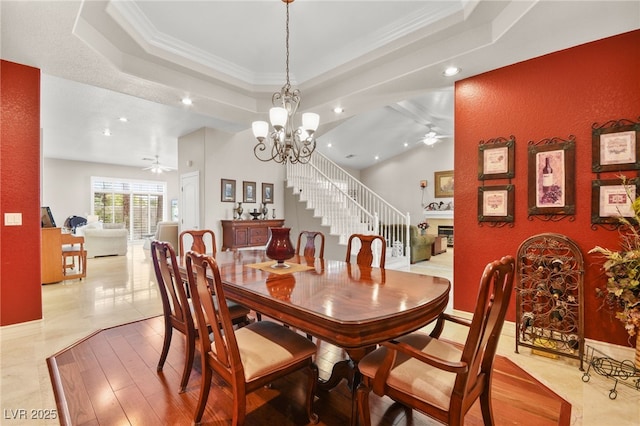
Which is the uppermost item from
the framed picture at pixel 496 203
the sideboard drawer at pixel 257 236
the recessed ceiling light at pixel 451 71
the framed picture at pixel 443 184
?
the recessed ceiling light at pixel 451 71

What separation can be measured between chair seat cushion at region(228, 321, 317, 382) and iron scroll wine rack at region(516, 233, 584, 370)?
2.13 m

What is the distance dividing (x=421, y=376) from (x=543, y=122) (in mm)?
2694

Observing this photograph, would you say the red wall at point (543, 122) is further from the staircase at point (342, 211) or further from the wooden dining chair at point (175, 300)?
the wooden dining chair at point (175, 300)

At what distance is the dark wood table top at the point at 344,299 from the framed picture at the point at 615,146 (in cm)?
190

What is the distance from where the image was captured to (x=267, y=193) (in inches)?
269

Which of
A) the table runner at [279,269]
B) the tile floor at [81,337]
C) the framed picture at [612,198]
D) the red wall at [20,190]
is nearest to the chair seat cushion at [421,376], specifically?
the tile floor at [81,337]

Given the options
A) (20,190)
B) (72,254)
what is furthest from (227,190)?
(20,190)

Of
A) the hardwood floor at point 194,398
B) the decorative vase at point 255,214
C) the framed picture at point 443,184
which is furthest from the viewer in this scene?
the framed picture at point 443,184

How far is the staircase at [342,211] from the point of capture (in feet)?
19.7

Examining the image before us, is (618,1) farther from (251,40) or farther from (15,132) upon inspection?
(15,132)

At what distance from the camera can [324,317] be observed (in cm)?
126

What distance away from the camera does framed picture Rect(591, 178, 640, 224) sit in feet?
7.55

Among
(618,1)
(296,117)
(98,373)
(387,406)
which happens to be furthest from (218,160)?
(618,1)

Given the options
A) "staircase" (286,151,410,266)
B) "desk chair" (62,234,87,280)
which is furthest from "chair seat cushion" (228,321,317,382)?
"desk chair" (62,234,87,280)
